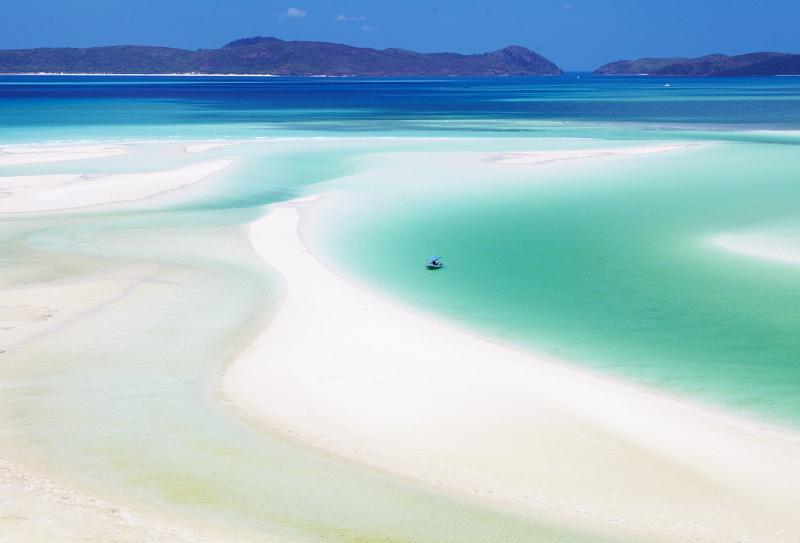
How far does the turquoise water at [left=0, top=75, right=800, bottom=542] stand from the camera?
8.16m

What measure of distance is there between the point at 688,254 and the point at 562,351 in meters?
7.18

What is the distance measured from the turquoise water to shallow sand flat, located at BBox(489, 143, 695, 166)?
43.2 inches

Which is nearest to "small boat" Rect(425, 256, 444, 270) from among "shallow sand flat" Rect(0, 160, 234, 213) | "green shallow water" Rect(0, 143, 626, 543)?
"green shallow water" Rect(0, 143, 626, 543)

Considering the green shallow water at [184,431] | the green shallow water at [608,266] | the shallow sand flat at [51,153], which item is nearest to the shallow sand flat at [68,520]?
the green shallow water at [184,431]

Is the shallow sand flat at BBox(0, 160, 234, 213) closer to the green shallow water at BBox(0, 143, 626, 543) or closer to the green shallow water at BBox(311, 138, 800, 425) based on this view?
the green shallow water at BBox(311, 138, 800, 425)

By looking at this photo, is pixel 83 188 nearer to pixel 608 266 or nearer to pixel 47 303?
pixel 47 303

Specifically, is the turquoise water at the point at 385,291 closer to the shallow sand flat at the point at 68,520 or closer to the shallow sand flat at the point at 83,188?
the shallow sand flat at the point at 68,520

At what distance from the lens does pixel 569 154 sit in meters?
35.1

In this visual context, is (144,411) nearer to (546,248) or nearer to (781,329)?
(781,329)

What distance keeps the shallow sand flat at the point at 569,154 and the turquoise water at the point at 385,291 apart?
110cm

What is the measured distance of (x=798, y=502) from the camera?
310 inches

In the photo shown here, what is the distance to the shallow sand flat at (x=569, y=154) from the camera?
1296 inches

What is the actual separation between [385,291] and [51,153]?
23.3 meters

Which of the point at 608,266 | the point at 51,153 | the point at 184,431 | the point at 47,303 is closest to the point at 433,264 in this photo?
the point at 608,266
